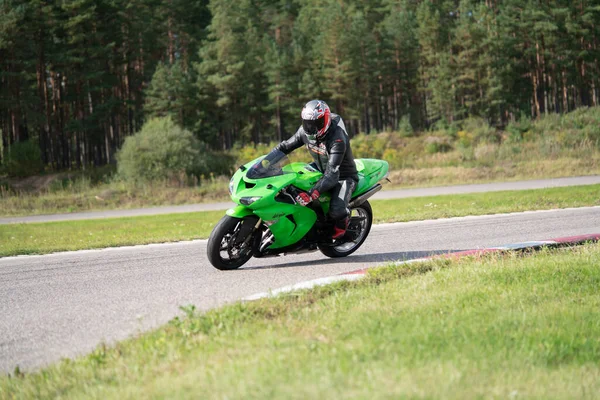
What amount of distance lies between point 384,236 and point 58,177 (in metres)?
43.5

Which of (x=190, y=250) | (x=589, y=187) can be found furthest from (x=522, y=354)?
(x=589, y=187)

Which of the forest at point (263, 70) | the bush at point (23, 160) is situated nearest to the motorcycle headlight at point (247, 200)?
the bush at point (23, 160)

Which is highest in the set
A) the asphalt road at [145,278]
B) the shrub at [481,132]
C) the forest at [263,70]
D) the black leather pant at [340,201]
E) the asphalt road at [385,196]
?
the forest at [263,70]

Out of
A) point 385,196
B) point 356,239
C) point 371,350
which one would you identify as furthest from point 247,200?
point 385,196

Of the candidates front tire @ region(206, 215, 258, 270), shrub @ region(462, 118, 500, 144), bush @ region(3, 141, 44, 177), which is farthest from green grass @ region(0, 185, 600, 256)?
bush @ region(3, 141, 44, 177)

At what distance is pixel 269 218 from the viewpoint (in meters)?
8.59

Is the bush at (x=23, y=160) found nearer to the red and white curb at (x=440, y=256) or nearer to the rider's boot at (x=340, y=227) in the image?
the rider's boot at (x=340, y=227)

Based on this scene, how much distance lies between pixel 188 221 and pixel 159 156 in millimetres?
19827

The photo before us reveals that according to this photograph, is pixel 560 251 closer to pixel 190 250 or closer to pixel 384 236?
pixel 384 236

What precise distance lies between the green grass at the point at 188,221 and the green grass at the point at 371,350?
7.83m

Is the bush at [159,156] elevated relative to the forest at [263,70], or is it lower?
lower

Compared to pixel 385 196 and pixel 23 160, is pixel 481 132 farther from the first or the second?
pixel 23 160

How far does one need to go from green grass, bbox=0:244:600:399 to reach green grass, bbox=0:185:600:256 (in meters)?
7.83

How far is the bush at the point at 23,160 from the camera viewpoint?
50.3 metres
